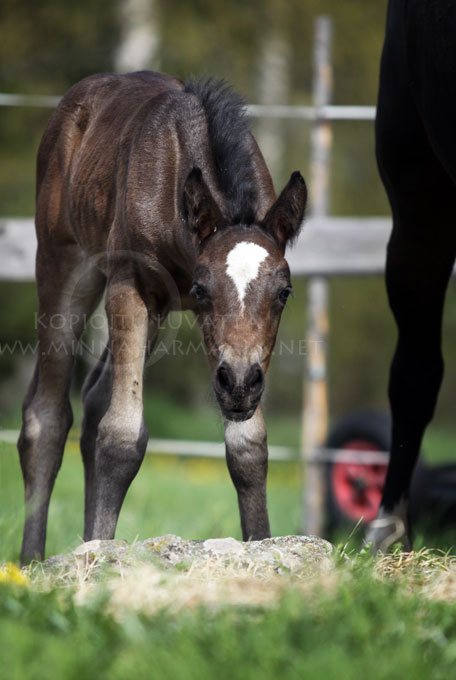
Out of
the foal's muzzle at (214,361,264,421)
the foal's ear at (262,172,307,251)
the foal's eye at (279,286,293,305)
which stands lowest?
the foal's muzzle at (214,361,264,421)

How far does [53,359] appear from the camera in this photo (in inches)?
142

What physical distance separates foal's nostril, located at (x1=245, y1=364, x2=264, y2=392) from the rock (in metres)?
0.40

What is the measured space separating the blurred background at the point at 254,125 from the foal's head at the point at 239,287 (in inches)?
220

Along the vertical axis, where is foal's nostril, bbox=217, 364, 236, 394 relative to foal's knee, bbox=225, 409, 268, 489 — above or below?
above

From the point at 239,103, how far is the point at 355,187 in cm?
1371

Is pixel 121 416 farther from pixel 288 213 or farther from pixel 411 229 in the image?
pixel 411 229

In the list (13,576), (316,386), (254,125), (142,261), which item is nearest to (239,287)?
(142,261)

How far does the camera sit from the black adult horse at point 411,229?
2.98 metres

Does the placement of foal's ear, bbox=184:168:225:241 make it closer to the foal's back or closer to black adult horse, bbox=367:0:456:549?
the foal's back

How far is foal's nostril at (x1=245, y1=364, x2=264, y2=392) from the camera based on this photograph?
2.58m

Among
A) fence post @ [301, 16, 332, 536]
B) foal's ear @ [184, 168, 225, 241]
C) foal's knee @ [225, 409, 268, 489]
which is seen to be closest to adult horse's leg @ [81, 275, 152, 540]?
foal's knee @ [225, 409, 268, 489]

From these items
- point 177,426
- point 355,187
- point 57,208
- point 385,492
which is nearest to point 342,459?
point 385,492

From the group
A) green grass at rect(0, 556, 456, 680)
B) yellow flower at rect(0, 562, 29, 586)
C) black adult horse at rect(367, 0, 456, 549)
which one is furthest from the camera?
black adult horse at rect(367, 0, 456, 549)

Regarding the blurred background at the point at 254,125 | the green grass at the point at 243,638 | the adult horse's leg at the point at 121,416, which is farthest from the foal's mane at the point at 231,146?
the blurred background at the point at 254,125
